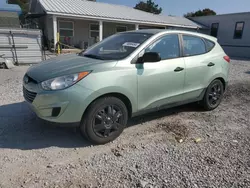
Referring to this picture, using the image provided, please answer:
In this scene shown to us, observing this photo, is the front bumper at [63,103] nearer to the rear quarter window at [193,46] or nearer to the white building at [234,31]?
the rear quarter window at [193,46]

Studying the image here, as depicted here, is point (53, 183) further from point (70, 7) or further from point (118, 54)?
point (70, 7)

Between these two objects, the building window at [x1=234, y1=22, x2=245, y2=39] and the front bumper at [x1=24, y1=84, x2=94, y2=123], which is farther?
the building window at [x1=234, y1=22, x2=245, y2=39]

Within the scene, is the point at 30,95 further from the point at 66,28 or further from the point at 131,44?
the point at 66,28

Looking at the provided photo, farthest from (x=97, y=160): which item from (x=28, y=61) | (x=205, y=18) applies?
(x=205, y=18)

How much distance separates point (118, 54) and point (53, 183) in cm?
212

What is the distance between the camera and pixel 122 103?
10.4 feet

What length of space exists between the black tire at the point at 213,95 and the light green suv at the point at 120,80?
0.08 m

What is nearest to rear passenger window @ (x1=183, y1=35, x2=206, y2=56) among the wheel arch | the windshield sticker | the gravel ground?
the windshield sticker

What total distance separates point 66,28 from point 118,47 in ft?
49.3

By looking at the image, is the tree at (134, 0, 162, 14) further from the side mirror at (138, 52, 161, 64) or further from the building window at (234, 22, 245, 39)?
the side mirror at (138, 52, 161, 64)

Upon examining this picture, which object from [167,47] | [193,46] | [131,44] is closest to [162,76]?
[167,47]

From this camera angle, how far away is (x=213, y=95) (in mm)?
4594

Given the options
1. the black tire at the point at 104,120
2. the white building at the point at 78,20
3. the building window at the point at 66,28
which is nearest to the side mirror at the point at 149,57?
the black tire at the point at 104,120

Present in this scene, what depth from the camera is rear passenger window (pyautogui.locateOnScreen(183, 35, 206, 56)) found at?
3929mm
